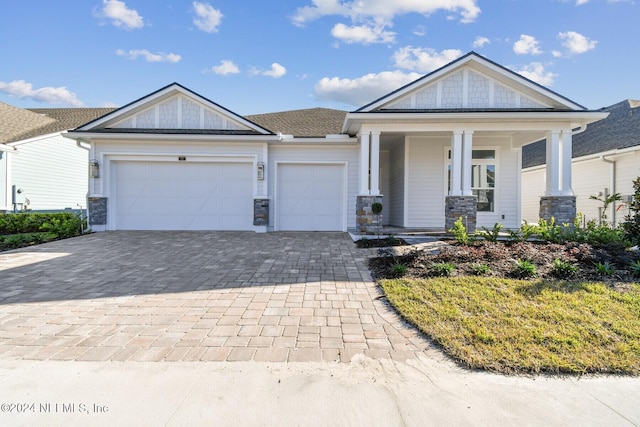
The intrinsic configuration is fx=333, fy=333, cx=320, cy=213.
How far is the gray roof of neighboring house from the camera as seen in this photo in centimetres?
1225

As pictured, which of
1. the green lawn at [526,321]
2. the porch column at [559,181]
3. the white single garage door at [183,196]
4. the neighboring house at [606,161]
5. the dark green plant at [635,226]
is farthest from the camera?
the neighboring house at [606,161]

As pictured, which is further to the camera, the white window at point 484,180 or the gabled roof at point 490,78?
the white window at point 484,180

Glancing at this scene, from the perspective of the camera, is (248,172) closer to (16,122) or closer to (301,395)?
(301,395)

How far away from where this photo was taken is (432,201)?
11336 mm

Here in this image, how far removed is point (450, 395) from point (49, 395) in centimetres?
284

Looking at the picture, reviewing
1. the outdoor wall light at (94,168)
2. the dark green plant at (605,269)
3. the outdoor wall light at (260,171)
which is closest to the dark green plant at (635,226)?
the dark green plant at (605,269)

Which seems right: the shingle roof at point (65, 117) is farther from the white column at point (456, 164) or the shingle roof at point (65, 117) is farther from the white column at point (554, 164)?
the white column at point (554, 164)

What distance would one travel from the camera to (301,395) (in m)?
2.36

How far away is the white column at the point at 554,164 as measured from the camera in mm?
9477

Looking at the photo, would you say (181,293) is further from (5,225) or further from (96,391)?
(5,225)

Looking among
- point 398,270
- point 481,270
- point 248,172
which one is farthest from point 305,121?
point 481,270

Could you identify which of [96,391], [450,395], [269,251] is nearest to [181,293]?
[96,391]

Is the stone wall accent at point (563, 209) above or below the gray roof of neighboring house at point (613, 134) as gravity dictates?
below

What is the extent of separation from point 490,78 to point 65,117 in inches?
774
